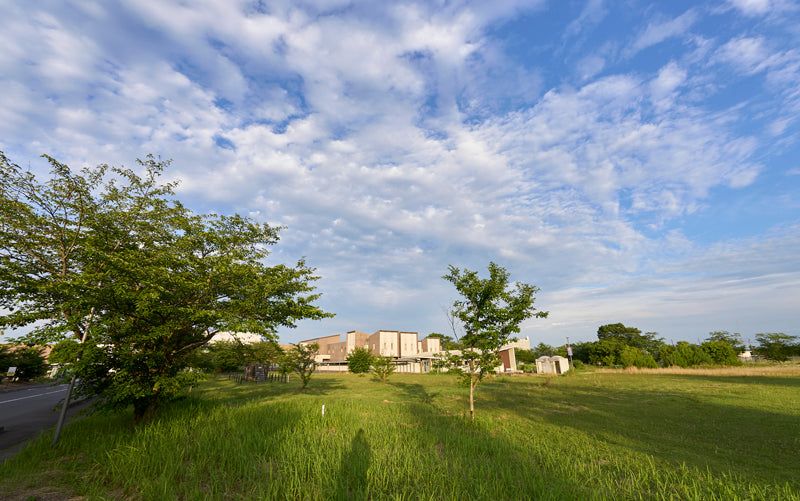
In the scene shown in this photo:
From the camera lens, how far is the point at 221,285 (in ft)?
42.7

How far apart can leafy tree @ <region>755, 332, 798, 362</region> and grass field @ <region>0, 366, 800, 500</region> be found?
69.7 m

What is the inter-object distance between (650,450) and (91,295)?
17.9 metres

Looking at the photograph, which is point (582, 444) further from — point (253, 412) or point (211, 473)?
point (253, 412)

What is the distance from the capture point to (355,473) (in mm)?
6988

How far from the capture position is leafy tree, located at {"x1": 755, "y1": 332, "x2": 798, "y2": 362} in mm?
57500

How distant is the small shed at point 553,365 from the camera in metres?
49.0

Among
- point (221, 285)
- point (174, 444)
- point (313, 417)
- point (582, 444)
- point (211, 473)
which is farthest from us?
point (221, 285)

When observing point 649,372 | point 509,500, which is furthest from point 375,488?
point 649,372

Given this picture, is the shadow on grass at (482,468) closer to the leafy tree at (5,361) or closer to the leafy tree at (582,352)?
the leafy tree at (5,361)

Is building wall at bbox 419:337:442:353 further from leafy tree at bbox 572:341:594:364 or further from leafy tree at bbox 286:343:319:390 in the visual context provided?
leafy tree at bbox 286:343:319:390

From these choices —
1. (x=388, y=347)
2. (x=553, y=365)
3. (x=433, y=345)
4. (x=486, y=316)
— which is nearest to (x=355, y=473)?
(x=486, y=316)

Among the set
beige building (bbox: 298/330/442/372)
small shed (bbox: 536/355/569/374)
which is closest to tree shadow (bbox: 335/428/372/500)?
small shed (bbox: 536/355/569/374)

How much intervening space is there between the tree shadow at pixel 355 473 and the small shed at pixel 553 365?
4777 cm

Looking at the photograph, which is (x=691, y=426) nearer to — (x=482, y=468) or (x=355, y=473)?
(x=482, y=468)
